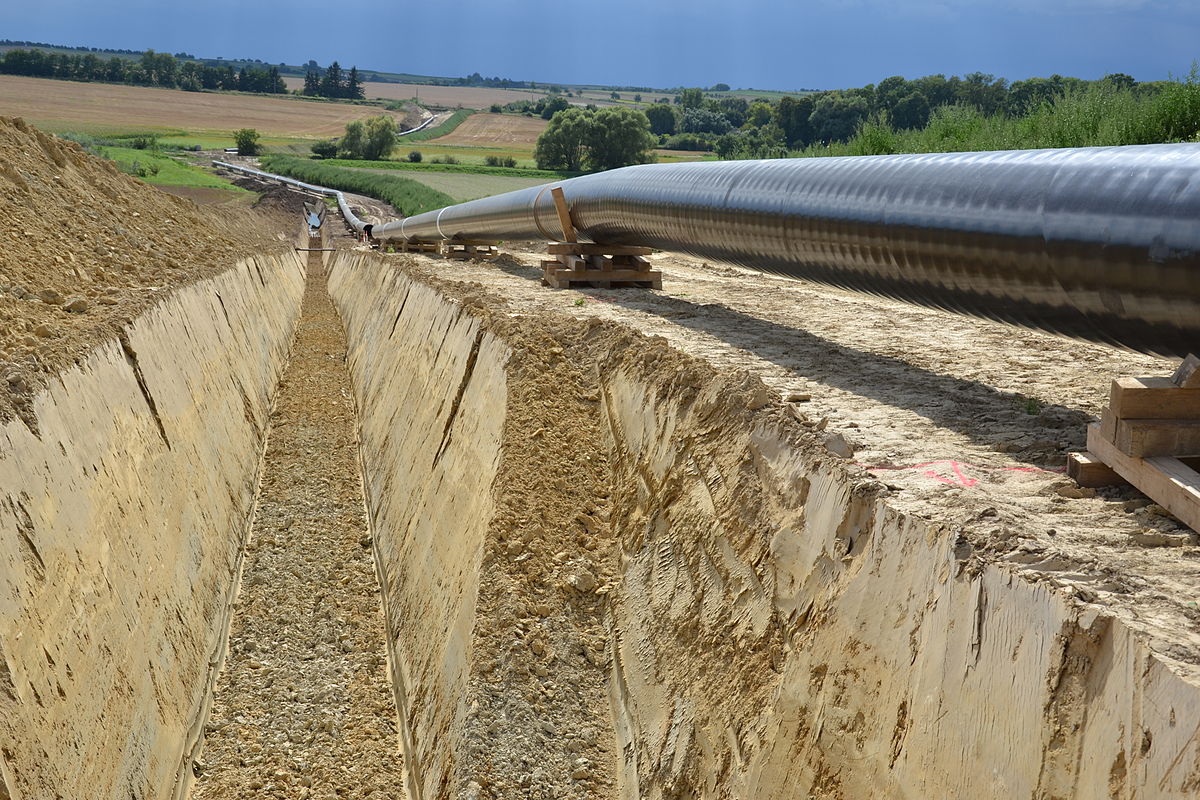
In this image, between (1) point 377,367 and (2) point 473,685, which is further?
(1) point 377,367

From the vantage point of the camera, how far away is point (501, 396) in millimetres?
6930

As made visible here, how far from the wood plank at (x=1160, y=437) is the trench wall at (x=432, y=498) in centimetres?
359

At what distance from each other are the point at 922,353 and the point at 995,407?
1693 millimetres

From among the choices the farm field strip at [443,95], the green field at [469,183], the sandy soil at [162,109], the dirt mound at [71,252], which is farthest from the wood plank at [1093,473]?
the farm field strip at [443,95]

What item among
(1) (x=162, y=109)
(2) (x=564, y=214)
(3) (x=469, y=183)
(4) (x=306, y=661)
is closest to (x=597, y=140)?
(3) (x=469, y=183)

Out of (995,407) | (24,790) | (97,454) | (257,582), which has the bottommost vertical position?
(257,582)

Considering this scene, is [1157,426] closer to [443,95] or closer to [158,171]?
[158,171]

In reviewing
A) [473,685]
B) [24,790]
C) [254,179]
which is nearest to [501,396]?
[473,685]

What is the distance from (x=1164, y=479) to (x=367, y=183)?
5094 cm

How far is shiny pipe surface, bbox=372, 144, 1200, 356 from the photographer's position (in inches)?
154

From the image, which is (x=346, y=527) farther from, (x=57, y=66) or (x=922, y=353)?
(x=57, y=66)

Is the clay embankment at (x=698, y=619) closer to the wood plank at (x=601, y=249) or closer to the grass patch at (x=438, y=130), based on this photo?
the wood plank at (x=601, y=249)

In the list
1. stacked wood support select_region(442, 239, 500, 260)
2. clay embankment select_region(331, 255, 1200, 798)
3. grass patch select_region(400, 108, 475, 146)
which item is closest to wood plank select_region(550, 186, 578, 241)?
clay embankment select_region(331, 255, 1200, 798)

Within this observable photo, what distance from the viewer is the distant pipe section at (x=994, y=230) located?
3.91 m
